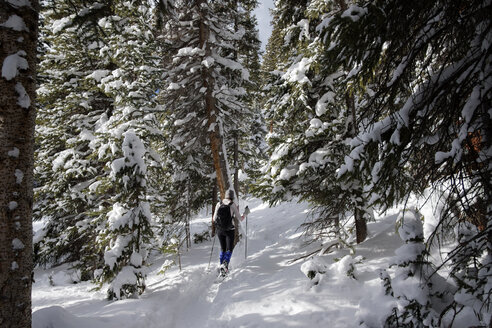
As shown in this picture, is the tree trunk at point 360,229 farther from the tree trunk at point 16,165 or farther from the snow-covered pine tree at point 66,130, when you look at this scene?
the snow-covered pine tree at point 66,130

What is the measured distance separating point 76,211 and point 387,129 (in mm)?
12386

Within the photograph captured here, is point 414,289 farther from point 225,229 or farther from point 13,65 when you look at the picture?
point 13,65

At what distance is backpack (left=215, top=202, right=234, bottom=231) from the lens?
25.0 ft

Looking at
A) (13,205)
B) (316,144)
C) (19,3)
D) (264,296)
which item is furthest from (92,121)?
(264,296)

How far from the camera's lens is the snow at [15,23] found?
292 centimetres

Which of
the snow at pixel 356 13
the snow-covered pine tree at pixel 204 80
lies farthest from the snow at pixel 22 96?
the snow-covered pine tree at pixel 204 80

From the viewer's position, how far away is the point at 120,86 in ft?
27.8

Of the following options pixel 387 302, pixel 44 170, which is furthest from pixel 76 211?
pixel 387 302

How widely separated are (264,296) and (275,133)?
5.07 meters

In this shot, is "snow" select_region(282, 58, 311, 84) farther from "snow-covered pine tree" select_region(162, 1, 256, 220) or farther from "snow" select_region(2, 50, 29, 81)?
"snow" select_region(2, 50, 29, 81)

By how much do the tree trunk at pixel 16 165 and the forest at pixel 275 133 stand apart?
0.01 m

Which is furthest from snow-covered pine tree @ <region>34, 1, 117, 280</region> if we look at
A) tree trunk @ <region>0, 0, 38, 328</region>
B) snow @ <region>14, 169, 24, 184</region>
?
snow @ <region>14, 169, 24, 184</region>

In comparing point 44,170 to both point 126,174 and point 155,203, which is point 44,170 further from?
point 126,174

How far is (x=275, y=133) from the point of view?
854cm
